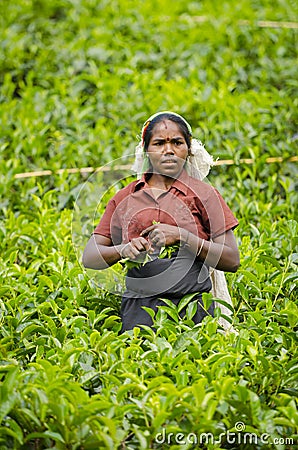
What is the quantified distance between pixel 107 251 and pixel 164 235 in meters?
0.26

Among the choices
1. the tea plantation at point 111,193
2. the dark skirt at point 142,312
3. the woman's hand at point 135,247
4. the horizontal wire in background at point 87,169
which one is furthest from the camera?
the horizontal wire in background at point 87,169

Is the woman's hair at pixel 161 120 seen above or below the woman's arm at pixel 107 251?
above

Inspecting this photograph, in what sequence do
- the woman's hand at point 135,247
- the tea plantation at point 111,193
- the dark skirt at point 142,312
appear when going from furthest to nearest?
the dark skirt at point 142,312
the woman's hand at point 135,247
the tea plantation at point 111,193

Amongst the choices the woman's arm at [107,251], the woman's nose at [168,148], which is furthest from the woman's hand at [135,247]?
the woman's nose at [168,148]

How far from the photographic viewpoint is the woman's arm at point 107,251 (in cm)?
290

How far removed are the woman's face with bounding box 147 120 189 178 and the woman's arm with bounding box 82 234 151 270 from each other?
33 centimetres

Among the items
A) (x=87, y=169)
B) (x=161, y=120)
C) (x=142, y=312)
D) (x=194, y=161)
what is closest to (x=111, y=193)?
(x=87, y=169)

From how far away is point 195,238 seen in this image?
295 cm

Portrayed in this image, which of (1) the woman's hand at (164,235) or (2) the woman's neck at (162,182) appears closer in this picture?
(1) the woman's hand at (164,235)

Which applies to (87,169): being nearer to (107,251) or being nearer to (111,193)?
(111,193)

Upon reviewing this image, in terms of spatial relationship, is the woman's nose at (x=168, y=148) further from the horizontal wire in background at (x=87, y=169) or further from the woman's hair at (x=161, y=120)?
the horizontal wire in background at (x=87, y=169)

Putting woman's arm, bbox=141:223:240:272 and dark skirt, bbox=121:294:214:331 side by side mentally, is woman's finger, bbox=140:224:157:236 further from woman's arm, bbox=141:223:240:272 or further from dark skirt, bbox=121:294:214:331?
dark skirt, bbox=121:294:214:331

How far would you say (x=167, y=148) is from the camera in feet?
10.0

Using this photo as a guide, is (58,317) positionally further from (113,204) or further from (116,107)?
(116,107)
